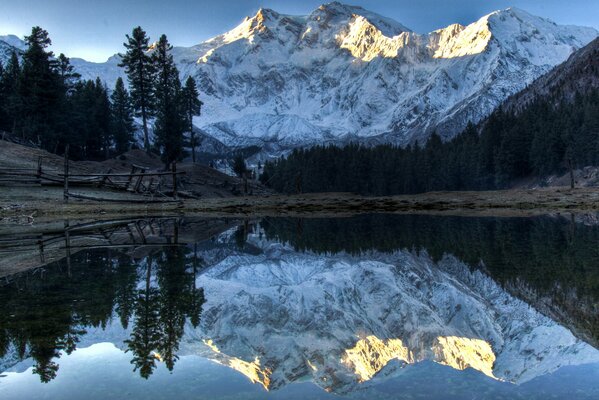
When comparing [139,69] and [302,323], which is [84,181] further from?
[302,323]

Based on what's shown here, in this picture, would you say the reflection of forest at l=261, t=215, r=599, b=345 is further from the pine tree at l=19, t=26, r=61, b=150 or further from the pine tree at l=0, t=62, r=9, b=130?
the pine tree at l=0, t=62, r=9, b=130

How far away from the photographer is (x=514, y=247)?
2105 centimetres

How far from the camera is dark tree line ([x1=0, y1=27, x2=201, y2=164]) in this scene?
6581 cm

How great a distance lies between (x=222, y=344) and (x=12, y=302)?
18.9 ft

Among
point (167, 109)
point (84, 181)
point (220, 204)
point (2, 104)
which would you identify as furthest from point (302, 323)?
point (2, 104)

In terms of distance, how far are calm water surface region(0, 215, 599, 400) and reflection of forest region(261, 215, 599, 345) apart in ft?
0.30

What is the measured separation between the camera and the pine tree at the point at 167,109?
73562mm

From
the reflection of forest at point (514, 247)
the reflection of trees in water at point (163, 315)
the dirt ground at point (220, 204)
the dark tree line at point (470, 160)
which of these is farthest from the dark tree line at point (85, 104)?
the reflection of trees in water at point (163, 315)

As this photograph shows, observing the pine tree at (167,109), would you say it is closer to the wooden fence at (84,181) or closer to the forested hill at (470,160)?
the wooden fence at (84,181)

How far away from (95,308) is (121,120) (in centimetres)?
8482

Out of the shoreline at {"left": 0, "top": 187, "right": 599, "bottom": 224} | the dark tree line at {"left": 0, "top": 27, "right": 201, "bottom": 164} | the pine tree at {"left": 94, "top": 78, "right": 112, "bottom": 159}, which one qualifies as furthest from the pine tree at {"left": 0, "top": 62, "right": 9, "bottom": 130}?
the shoreline at {"left": 0, "top": 187, "right": 599, "bottom": 224}

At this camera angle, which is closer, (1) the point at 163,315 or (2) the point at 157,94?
(1) the point at 163,315

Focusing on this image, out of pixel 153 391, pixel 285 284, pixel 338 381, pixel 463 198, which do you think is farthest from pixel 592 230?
pixel 463 198

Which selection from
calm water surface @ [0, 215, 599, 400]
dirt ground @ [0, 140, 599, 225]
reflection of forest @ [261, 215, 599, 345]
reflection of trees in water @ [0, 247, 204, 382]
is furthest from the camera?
dirt ground @ [0, 140, 599, 225]
